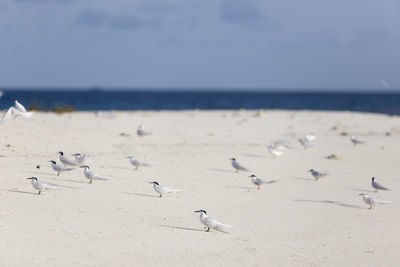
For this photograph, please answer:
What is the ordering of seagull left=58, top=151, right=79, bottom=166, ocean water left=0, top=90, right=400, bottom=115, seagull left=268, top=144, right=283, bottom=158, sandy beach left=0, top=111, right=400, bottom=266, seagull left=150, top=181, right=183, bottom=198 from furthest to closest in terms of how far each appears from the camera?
1. ocean water left=0, top=90, right=400, bottom=115
2. seagull left=268, top=144, right=283, bottom=158
3. seagull left=58, top=151, right=79, bottom=166
4. seagull left=150, top=181, right=183, bottom=198
5. sandy beach left=0, top=111, right=400, bottom=266

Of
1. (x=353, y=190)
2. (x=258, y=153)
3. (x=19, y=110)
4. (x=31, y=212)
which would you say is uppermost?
(x=258, y=153)

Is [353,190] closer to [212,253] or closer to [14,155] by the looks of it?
[212,253]

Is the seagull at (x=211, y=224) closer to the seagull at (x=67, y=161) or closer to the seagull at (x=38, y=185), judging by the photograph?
the seagull at (x=38, y=185)

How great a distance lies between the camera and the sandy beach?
8312 mm

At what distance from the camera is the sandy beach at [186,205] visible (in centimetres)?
831

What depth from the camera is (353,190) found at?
1370cm

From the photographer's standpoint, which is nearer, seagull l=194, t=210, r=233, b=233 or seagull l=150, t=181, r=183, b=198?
seagull l=194, t=210, r=233, b=233

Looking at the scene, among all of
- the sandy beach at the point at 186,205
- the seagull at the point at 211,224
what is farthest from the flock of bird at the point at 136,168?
the sandy beach at the point at 186,205

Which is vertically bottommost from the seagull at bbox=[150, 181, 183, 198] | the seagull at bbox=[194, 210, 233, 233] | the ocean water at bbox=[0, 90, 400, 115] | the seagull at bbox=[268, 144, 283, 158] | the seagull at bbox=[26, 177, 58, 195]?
the seagull at bbox=[194, 210, 233, 233]

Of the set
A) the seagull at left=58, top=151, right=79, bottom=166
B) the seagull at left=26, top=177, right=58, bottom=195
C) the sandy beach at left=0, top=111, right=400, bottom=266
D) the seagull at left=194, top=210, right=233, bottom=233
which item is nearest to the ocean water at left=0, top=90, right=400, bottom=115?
the sandy beach at left=0, top=111, right=400, bottom=266

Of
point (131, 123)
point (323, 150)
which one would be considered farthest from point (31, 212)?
point (131, 123)

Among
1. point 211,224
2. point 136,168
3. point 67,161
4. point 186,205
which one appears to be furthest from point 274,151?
point 211,224

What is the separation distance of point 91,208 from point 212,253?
2.98 metres

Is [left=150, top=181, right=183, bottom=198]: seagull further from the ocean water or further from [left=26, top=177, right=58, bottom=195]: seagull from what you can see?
the ocean water
